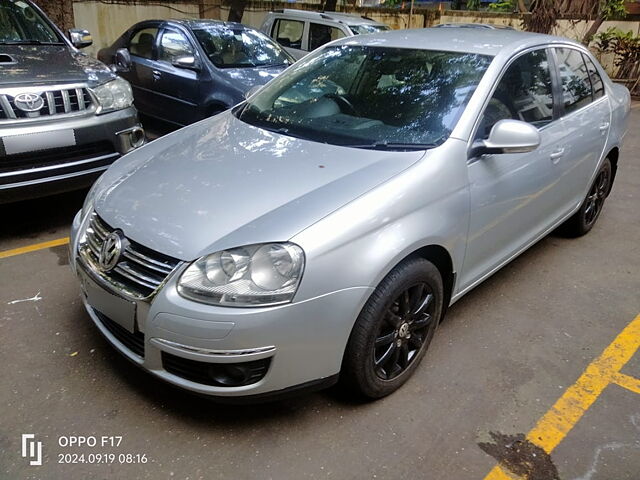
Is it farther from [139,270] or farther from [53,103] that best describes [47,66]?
[139,270]

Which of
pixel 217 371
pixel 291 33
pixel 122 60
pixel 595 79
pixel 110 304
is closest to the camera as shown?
pixel 217 371

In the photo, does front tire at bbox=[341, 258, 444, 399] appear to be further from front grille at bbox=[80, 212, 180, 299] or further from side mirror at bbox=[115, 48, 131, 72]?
side mirror at bbox=[115, 48, 131, 72]

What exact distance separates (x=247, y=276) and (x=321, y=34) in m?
8.23

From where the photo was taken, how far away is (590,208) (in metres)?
4.51

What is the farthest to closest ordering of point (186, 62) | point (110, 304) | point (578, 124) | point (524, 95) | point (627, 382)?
1. point (186, 62)
2. point (578, 124)
3. point (524, 95)
4. point (627, 382)
5. point (110, 304)

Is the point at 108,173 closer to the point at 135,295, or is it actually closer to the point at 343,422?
the point at 135,295

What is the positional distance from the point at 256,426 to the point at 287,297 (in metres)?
0.70

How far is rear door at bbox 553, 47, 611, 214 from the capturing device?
3.58 m

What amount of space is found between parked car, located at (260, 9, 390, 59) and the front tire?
7.43 meters

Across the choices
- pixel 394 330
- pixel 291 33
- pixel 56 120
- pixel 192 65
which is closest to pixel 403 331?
pixel 394 330

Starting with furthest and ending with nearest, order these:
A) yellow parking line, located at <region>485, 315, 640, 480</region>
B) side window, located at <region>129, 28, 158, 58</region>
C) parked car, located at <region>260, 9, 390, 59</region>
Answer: parked car, located at <region>260, 9, 390, 59</region> → side window, located at <region>129, 28, 158, 58</region> → yellow parking line, located at <region>485, 315, 640, 480</region>

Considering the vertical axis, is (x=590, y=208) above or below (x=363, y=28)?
below

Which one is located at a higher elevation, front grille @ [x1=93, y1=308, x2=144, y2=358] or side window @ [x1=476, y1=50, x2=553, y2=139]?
side window @ [x1=476, y1=50, x2=553, y2=139]

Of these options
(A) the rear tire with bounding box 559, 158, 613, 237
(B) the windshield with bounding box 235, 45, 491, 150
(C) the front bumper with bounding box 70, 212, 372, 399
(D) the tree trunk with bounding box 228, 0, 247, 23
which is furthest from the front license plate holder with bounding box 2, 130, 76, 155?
(D) the tree trunk with bounding box 228, 0, 247, 23
